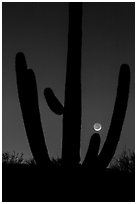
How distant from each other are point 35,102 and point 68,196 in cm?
130

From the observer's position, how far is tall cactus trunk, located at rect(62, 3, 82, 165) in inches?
190

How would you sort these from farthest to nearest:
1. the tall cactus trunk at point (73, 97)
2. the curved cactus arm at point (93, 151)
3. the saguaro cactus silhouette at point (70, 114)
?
1. the tall cactus trunk at point (73, 97)
2. the saguaro cactus silhouette at point (70, 114)
3. the curved cactus arm at point (93, 151)

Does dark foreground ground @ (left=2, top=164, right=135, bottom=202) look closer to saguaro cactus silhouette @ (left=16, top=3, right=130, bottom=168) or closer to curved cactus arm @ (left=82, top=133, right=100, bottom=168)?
curved cactus arm @ (left=82, top=133, right=100, bottom=168)

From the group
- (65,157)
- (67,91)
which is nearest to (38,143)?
(65,157)

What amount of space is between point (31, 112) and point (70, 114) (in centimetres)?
56

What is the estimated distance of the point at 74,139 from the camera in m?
4.83

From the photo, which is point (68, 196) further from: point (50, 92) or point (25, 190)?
point (50, 92)

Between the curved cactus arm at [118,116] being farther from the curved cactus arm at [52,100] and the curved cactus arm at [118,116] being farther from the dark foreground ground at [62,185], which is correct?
the curved cactus arm at [52,100]

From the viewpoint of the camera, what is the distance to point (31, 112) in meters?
4.68

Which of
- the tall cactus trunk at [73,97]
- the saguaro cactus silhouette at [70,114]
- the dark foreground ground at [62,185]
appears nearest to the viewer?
the dark foreground ground at [62,185]

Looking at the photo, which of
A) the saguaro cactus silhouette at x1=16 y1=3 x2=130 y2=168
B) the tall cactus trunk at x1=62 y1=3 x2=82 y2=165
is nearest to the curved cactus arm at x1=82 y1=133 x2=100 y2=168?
the saguaro cactus silhouette at x1=16 y1=3 x2=130 y2=168

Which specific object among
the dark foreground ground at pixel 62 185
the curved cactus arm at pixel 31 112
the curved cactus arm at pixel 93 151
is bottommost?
the dark foreground ground at pixel 62 185

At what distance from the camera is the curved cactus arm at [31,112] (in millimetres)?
4641

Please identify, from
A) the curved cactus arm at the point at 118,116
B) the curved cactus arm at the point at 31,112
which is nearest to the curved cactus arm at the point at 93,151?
the curved cactus arm at the point at 118,116
